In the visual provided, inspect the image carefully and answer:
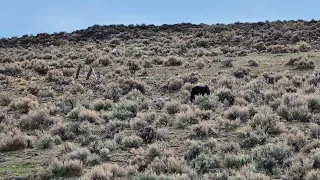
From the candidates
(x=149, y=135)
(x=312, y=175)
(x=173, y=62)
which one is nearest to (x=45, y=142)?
(x=149, y=135)

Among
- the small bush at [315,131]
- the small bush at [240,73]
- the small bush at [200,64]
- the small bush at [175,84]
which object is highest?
the small bush at [200,64]

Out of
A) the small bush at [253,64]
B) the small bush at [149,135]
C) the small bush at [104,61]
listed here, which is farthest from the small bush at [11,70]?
the small bush at [149,135]

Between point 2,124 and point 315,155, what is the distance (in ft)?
35.0

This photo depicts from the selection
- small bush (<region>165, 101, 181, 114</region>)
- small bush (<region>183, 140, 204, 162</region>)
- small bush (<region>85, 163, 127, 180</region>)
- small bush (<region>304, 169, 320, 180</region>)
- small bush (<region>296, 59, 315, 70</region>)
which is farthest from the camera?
small bush (<region>296, 59, 315, 70</region>)

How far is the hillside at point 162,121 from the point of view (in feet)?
36.2

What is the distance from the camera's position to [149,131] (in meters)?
14.5

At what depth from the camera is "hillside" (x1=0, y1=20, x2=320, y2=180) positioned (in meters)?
11.0

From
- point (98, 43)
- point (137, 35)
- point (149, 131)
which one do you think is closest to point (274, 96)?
point (149, 131)

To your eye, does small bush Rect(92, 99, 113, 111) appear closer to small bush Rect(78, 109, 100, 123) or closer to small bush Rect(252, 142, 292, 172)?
small bush Rect(78, 109, 100, 123)

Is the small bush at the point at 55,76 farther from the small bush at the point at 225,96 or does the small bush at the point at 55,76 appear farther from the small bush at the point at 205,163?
the small bush at the point at 205,163

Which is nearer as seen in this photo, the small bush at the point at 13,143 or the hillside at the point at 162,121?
the hillside at the point at 162,121

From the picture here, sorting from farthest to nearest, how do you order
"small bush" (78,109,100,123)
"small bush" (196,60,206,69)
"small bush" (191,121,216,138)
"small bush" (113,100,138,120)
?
1. "small bush" (196,60,206,69)
2. "small bush" (113,100,138,120)
3. "small bush" (78,109,100,123)
4. "small bush" (191,121,216,138)

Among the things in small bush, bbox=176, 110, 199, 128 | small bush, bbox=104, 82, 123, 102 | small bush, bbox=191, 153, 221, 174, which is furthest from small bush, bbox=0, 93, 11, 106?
small bush, bbox=191, 153, 221, 174

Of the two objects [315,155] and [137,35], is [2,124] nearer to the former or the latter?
[315,155]
